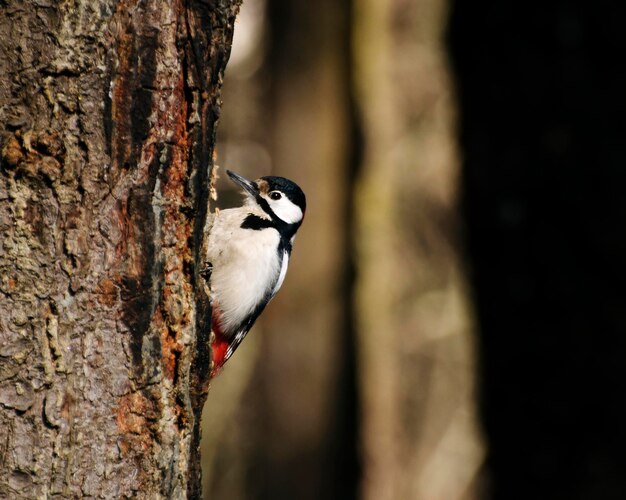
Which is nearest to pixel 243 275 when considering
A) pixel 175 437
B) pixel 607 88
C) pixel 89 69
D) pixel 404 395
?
pixel 175 437

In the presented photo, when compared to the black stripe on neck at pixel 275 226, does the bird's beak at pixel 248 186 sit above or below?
above

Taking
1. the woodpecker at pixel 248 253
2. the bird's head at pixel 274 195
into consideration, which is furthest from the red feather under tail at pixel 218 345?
the bird's head at pixel 274 195

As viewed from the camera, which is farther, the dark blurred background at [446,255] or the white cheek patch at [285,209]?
the dark blurred background at [446,255]

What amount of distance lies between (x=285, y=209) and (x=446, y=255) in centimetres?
186

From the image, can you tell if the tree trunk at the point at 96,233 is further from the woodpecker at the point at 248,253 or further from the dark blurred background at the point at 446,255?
the dark blurred background at the point at 446,255

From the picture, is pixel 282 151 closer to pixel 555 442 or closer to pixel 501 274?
pixel 501 274

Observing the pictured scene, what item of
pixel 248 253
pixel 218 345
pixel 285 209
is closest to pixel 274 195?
pixel 285 209

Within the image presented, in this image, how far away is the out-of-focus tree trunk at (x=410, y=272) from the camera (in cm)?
506

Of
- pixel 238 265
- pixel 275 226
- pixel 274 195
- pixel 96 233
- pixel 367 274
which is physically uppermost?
pixel 96 233

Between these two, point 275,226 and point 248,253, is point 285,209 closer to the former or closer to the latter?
point 275,226

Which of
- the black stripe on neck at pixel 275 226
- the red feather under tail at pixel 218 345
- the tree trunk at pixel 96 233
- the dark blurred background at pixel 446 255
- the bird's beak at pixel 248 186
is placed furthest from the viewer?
the dark blurred background at pixel 446 255

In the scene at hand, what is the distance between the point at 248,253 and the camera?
128 inches

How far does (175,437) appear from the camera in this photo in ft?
6.04

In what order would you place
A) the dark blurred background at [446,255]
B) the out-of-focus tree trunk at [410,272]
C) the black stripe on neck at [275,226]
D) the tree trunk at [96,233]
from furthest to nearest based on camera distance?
1. the out-of-focus tree trunk at [410,272]
2. the dark blurred background at [446,255]
3. the black stripe on neck at [275,226]
4. the tree trunk at [96,233]
